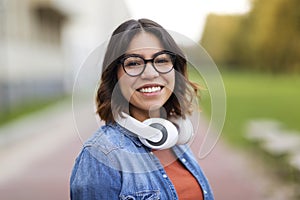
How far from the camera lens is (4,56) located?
14.5m

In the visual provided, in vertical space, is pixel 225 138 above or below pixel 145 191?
below

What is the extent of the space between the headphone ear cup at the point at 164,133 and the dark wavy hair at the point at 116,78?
0.06m

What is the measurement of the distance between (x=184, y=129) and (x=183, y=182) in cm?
15

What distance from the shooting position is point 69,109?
16.1m

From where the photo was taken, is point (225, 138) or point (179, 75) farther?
point (225, 138)

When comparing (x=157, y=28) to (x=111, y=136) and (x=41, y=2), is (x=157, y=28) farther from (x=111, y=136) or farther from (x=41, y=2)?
(x=41, y=2)

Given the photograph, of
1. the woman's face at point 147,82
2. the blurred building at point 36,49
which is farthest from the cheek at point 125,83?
the blurred building at point 36,49

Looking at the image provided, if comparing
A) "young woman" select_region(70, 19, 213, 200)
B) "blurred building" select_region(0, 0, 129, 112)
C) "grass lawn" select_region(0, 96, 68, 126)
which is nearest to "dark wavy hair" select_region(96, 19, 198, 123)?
"young woman" select_region(70, 19, 213, 200)

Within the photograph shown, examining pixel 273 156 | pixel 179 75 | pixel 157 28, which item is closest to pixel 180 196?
pixel 179 75

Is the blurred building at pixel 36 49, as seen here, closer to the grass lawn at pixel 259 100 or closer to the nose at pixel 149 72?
the grass lawn at pixel 259 100

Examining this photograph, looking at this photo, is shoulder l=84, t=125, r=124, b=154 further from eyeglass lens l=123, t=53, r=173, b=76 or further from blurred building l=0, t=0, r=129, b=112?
blurred building l=0, t=0, r=129, b=112

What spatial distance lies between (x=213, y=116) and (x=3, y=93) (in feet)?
44.1

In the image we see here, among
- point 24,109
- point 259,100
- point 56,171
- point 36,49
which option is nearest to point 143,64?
point 56,171

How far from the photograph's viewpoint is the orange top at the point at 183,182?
135 cm
